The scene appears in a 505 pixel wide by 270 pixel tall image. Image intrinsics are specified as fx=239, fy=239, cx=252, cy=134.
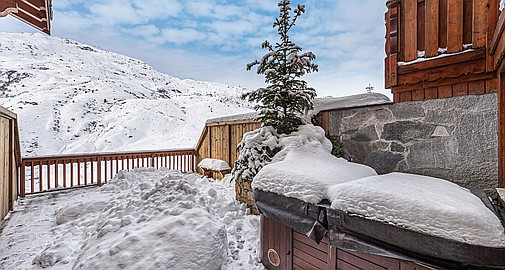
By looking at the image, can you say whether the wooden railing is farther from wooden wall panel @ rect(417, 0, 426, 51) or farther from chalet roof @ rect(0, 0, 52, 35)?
wooden wall panel @ rect(417, 0, 426, 51)

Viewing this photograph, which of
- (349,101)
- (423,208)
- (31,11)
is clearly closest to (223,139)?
(349,101)

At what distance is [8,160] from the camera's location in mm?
4320

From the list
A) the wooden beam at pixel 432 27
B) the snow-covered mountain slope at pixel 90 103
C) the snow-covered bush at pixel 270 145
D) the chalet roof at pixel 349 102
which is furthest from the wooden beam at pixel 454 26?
the snow-covered mountain slope at pixel 90 103

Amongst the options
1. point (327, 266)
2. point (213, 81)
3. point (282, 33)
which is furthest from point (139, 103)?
point (327, 266)

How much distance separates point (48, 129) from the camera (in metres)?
13.5

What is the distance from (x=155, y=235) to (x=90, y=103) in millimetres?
17390

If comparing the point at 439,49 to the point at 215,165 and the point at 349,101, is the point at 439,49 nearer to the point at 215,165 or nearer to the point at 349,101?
the point at 349,101

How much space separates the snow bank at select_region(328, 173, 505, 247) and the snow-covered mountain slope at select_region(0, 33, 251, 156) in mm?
10632

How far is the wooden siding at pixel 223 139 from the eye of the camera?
19.5 ft

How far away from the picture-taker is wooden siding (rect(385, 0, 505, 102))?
2.38 m

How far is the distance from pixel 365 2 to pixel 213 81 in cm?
2559

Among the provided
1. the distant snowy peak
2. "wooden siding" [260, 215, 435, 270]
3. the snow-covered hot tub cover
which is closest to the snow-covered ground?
"wooden siding" [260, 215, 435, 270]

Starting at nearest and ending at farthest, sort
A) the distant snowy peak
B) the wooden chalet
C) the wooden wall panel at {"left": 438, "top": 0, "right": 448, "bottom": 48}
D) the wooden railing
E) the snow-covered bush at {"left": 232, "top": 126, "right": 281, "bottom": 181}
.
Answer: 1. the wooden chalet
2. the wooden wall panel at {"left": 438, "top": 0, "right": 448, "bottom": 48}
3. the snow-covered bush at {"left": 232, "top": 126, "right": 281, "bottom": 181}
4. the wooden railing
5. the distant snowy peak

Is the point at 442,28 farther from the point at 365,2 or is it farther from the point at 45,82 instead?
the point at 45,82
